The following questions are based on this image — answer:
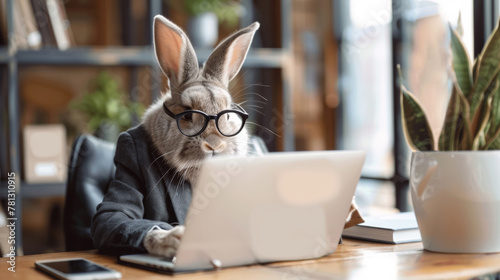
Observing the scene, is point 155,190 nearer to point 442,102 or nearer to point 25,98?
point 442,102

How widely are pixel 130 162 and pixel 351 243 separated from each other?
52 cm

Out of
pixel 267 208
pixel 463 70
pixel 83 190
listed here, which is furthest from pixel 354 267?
pixel 83 190

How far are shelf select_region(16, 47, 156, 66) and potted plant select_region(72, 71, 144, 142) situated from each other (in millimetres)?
131

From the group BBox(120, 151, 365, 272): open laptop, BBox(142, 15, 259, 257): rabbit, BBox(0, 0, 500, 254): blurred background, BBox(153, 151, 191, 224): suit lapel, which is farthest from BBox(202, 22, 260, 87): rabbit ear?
BBox(0, 0, 500, 254): blurred background

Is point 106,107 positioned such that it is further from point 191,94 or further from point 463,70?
point 463,70

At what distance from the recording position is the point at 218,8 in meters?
3.25

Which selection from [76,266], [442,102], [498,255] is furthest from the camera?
[442,102]

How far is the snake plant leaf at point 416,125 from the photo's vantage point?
50.3 inches

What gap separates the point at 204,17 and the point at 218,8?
0.10 meters

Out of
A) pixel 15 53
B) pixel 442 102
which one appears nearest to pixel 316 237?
pixel 442 102

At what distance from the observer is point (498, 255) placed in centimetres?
114

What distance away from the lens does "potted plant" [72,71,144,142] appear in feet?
9.62

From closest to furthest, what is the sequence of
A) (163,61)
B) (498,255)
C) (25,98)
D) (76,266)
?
(76,266) < (498,255) < (163,61) < (25,98)

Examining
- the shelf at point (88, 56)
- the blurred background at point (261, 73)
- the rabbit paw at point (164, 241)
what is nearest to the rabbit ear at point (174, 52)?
the rabbit paw at point (164, 241)
